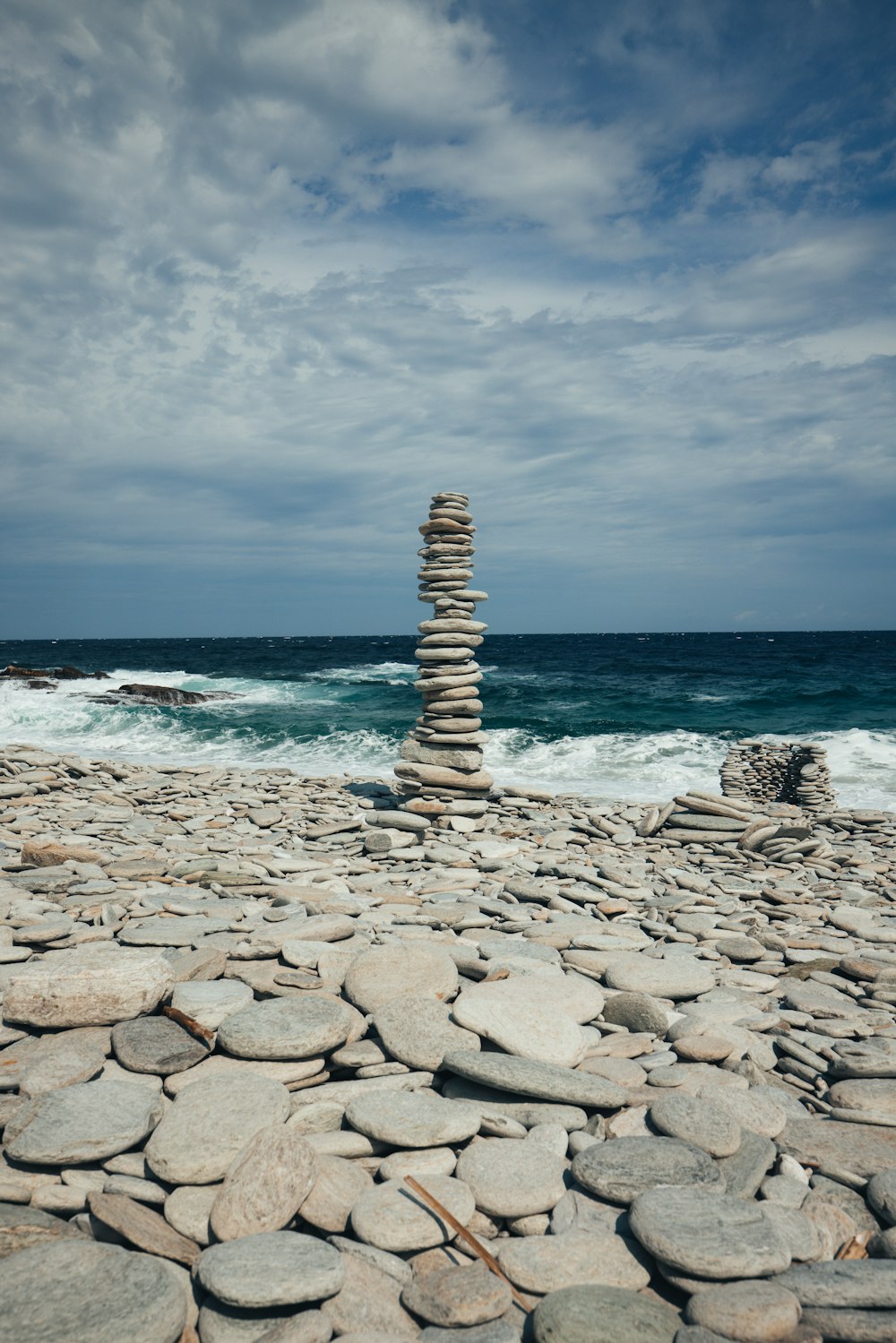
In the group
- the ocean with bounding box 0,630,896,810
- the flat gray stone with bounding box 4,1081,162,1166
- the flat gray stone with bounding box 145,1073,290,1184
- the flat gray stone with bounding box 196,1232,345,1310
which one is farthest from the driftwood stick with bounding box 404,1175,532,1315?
the ocean with bounding box 0,630,896,810

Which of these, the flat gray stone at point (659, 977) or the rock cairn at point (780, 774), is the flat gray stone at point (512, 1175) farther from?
the rock cairn at point (780, 774)

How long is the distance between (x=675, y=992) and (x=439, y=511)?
24.9 ft

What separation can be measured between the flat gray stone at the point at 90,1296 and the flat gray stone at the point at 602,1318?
1.02 metres

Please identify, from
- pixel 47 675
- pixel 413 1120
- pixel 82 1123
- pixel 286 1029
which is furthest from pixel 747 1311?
pixel 47 675

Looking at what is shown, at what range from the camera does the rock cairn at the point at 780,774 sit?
598 inches

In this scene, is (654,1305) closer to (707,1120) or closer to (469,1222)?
(469,1222)

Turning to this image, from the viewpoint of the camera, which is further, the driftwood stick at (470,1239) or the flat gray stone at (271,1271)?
the driftwood stick at (470,1239)

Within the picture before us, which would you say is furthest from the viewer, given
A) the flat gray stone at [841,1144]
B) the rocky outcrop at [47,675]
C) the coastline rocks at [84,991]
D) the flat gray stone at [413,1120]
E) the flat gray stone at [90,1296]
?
the rocky outcrop at [47,675]

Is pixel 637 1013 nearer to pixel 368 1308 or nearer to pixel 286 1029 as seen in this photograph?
pixel 286 1029

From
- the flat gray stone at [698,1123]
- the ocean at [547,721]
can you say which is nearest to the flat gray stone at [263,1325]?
the flat gray stone at [698,1123]

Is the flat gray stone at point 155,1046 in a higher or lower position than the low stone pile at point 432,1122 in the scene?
higher

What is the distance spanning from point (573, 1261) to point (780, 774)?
1556 cm

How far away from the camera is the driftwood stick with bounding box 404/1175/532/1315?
2.43 meters

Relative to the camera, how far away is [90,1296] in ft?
7.43
